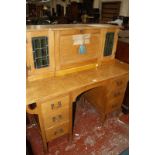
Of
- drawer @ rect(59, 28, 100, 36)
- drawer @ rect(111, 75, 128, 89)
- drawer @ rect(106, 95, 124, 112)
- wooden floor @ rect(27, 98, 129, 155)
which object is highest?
drawer @ rect(59, 28, 100, 36)

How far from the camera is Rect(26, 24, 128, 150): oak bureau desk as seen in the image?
125 centimetres

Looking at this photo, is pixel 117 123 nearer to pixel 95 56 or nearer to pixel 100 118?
pixel 100 118

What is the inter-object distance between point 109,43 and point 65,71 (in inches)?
25.3

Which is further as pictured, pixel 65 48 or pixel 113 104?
pixel 113 104

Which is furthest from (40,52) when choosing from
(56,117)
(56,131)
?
(56,131)

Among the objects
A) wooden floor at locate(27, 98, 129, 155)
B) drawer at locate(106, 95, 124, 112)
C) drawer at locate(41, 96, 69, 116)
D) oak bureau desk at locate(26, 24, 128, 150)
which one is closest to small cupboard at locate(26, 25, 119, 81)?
oak bureau desk at locate(26, 24, 128, 150)

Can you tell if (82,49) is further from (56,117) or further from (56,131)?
(56,131)

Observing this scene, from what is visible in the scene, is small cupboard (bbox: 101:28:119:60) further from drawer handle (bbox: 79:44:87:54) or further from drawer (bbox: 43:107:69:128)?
drawer (bbox: 43:107:69:128)

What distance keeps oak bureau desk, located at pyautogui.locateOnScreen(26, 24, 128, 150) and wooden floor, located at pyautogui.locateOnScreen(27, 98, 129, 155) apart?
17 centimetres

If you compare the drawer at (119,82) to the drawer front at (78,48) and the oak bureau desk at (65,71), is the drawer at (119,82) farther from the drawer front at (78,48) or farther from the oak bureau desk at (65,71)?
A: the drawer front at (78,48)

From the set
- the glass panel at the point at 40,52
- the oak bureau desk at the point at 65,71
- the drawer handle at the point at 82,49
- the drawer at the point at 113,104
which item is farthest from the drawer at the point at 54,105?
the drawer at the point at 113,104

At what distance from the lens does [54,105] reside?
1.30 meters
